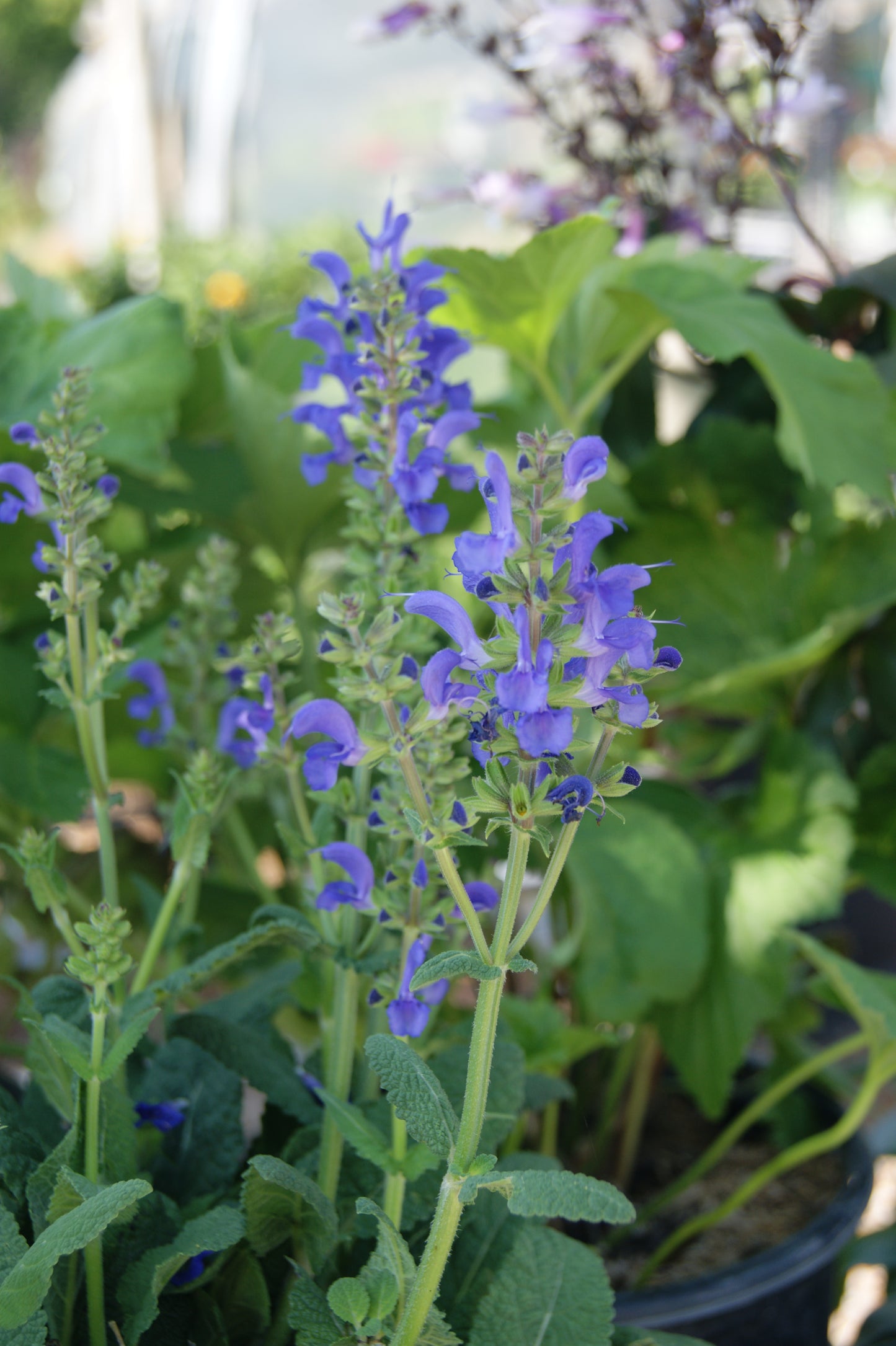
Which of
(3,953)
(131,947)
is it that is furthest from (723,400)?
(3,953)

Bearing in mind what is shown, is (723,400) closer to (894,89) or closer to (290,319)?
(290,319)

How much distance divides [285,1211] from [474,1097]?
0.52 ft

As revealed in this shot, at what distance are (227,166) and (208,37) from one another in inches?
33.7

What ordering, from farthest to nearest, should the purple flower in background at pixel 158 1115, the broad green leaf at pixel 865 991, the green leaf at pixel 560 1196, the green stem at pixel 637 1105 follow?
the green stem at pixel 637 1105 → the broad green leaf at pixel 865 991 → the purple flower in background at pixel 158 1115 → the green leaf at pixel 560 1196

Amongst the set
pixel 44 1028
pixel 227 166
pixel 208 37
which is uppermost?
pixel 44 1028

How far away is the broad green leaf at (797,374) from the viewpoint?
0.73m

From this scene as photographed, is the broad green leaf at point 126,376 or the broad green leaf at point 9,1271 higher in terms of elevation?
the broad green leaf at point 126,376

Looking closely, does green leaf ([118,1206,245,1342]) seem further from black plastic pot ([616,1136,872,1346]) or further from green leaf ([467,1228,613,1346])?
black plastic pot ([616,1136,872,1346])

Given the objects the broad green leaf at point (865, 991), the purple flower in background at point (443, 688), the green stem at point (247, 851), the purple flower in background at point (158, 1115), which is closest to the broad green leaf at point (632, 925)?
the broad green leaf at point (865, 991)

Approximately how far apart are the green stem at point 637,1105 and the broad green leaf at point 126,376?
559 millimetres

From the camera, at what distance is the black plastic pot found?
73cm

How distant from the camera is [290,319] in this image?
86 centimetres

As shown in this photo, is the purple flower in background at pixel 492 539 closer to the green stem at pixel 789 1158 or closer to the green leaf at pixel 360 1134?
the green leaf at pixel 360 1134

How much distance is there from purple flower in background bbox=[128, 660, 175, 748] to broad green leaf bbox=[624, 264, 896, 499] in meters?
0.36
